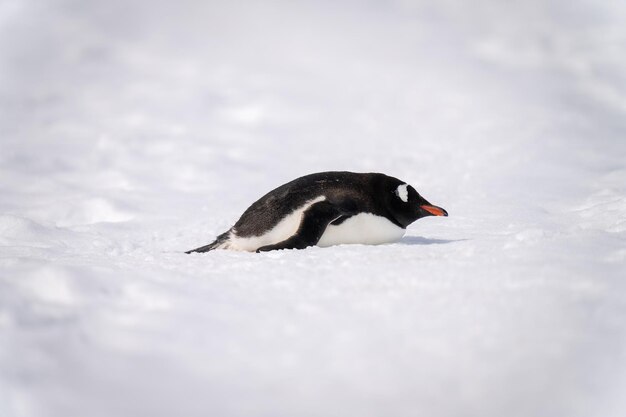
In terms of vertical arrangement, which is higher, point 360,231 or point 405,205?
point 405,205

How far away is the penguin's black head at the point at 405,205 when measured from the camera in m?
3.48

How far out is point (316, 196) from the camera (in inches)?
132

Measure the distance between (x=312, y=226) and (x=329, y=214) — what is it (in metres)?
0.11

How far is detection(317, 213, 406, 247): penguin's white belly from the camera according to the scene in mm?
3309

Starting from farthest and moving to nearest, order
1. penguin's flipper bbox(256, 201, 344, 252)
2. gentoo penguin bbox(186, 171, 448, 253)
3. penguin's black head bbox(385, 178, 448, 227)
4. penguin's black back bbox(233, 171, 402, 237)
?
penguin's black head bbox(385, 178, 448, 227) < penguin's black back bbox(233, 171, 402, 237) < gentoo penguin bbox(186, 171, 448, 253) < penguin's flipper bbox(256, 201, 344, 252)

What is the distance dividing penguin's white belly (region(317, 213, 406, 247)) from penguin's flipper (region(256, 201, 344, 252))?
68 millimetres

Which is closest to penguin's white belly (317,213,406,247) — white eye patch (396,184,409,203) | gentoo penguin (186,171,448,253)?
gentoo penguin (186,171,448,253)

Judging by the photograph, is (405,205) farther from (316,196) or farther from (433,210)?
(316,196)

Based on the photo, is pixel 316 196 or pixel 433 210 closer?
pixel 316 196

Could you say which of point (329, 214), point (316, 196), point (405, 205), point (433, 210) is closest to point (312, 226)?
point (329, 214)

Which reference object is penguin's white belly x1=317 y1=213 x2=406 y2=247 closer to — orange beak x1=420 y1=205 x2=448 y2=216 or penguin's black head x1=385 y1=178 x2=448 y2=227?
penguin's black head x1=385 y1=178 x2=448 y2=227

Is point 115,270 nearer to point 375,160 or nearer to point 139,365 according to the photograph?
point 139,365

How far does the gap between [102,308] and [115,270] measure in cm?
41

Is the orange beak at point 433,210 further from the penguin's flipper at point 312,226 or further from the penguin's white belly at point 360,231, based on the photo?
the penguin's flipper at point 312,226
